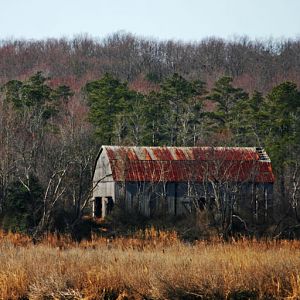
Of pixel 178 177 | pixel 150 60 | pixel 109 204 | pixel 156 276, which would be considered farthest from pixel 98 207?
pixel 150 60

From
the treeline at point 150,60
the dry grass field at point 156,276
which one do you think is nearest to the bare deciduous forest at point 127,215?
the dry grass field at point 156,276

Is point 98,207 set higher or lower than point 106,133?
lower

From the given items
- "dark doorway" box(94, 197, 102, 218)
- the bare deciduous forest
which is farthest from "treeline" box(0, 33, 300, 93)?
"dark doorway" box(94, 197, 102, 218)

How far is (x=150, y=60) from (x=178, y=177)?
71.9 meters

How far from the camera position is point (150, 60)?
10244 cm

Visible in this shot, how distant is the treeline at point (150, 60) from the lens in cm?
9650

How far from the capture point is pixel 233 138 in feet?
138

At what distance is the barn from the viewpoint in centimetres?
3066

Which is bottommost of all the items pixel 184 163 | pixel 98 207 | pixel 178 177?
pixel 98 207

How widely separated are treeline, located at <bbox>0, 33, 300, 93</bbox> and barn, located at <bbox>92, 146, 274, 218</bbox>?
5706 cm

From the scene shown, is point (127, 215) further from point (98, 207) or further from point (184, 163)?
point (98, 207)

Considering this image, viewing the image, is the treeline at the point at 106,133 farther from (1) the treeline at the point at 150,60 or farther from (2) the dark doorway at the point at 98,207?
(1) the treeline at the point at 150,60

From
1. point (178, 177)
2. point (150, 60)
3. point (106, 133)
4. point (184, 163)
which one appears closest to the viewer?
point (178, 177)

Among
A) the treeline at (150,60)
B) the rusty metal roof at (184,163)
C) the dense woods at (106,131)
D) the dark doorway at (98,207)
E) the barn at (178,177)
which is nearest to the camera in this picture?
the dense woods at (106,131)
